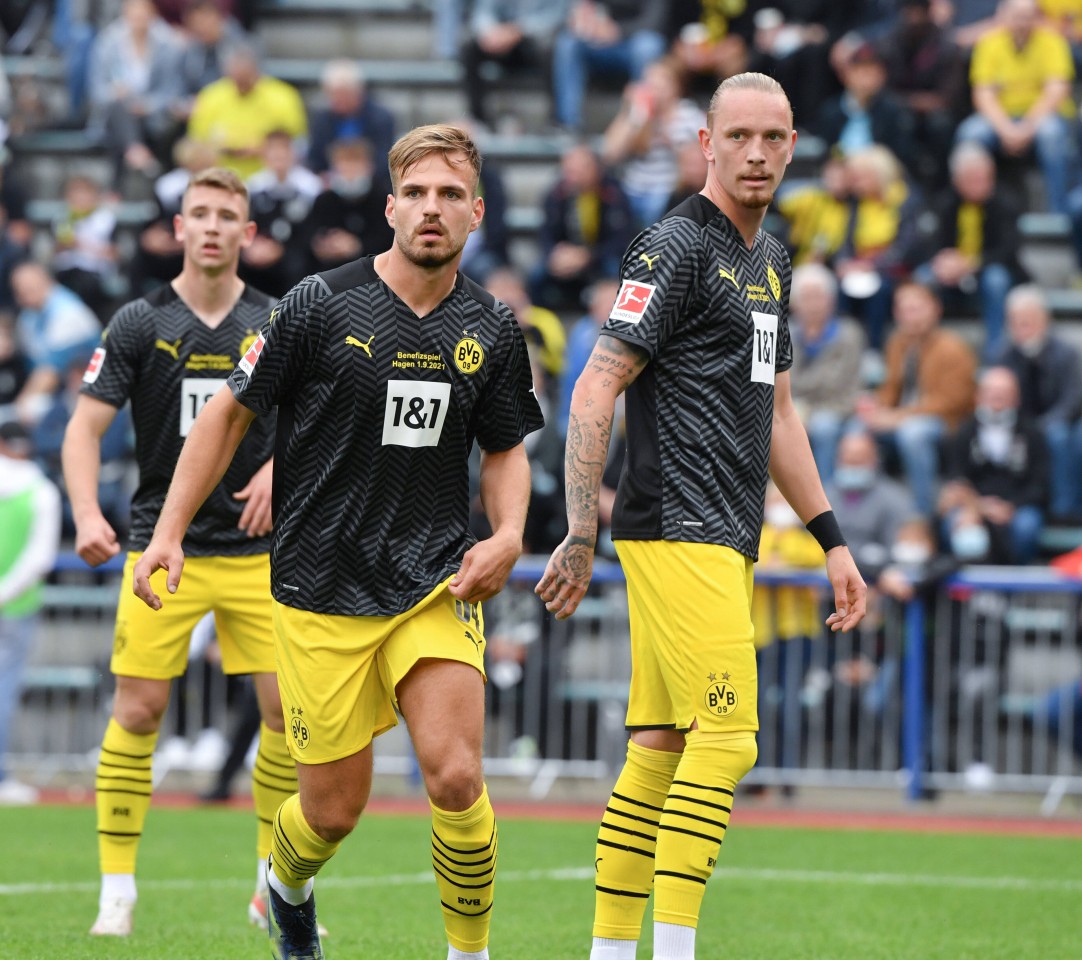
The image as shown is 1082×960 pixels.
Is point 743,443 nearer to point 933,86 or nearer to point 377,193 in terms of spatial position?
point 377,193

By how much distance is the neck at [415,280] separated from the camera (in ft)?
19.1

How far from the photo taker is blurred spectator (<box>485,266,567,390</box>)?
15117 millimetres

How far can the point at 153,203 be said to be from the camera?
1809 centimetres

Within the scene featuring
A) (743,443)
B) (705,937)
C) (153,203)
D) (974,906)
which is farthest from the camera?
(153,203)

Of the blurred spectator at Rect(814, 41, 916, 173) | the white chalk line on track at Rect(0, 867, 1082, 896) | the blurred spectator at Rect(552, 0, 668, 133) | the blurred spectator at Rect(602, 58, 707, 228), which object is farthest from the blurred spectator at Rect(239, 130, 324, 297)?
the white chalk line on track at Rect(0, 867, 1082, 896)

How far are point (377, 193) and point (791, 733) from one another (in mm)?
6207

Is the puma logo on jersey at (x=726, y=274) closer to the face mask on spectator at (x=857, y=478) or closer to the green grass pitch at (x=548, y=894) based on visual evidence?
the green grass pitch at (x=548, y=894)

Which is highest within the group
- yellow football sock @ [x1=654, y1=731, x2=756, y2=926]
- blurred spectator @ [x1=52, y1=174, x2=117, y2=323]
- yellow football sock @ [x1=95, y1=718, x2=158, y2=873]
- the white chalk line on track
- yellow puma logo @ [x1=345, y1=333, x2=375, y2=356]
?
blurred spectator @ [x1=52, y1=174, x2=117, y2=323]

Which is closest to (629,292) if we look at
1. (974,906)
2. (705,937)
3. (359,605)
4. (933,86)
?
(359,605)

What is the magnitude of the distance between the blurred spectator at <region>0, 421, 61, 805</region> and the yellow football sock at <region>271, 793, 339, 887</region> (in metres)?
7.51

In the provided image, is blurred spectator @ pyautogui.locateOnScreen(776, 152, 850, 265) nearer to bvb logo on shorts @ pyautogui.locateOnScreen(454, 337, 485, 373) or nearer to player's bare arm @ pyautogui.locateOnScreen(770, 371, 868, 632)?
player's bare arm @ pyautogui.locateOnScreen(770, 371, 868, 632)

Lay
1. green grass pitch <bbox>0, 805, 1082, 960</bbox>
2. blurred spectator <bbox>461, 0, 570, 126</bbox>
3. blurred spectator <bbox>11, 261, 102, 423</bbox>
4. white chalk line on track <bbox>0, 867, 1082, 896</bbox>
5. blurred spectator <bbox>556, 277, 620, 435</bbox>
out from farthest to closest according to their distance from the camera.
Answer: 1. blurred spectator <bbox>461, 0, 570, 126</bbox>
2. blurred spectator <bbox>11, 261, 102, 423</bbox>
3. blurred spectator <bbox>556, 277, 620, 435</bbox>
4. white chalk line on track <bbox>0, 867, 1082, 896</bbox>
5. green grass pitch <bbox>0, 805, 1082, 960</bbox>

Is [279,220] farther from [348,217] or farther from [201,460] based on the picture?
[201,460]

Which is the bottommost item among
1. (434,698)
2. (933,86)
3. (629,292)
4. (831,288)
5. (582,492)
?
(434,698)
